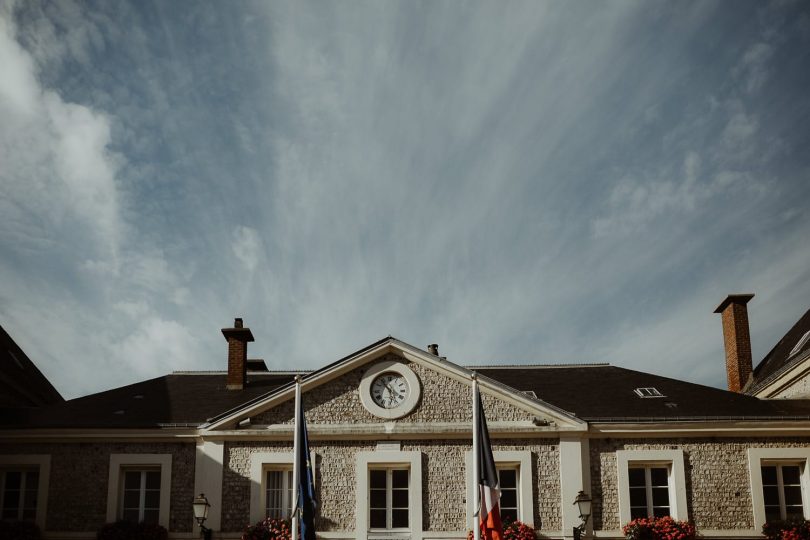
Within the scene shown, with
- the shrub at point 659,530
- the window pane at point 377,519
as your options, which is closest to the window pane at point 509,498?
the shrub at point 659,530

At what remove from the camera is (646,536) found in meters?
17.4

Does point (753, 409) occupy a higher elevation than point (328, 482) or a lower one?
higher

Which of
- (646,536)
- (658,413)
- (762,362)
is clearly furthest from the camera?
(762,362)

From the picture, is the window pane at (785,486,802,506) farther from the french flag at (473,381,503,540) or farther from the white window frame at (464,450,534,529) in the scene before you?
the french flag at (473,381,503,540)

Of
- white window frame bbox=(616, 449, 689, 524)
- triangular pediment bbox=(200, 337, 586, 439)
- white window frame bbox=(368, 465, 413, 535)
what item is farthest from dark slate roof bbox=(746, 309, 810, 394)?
white window frame bbox=(368, 465, 413, 535)

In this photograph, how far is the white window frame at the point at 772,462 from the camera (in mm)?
17906

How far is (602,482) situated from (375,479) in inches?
187

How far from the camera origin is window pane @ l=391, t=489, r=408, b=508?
18138 mm

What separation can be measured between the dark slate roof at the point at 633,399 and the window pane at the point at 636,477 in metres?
1.10

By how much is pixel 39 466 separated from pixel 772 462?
51.1ft

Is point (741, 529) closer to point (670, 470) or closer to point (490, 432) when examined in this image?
point (670, 470)

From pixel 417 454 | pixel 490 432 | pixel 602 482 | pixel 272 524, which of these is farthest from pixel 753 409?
pixel 272 524

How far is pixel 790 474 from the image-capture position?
18.3m

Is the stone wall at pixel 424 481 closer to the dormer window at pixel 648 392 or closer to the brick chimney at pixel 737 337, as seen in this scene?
the dormer window at pixel 648 392
